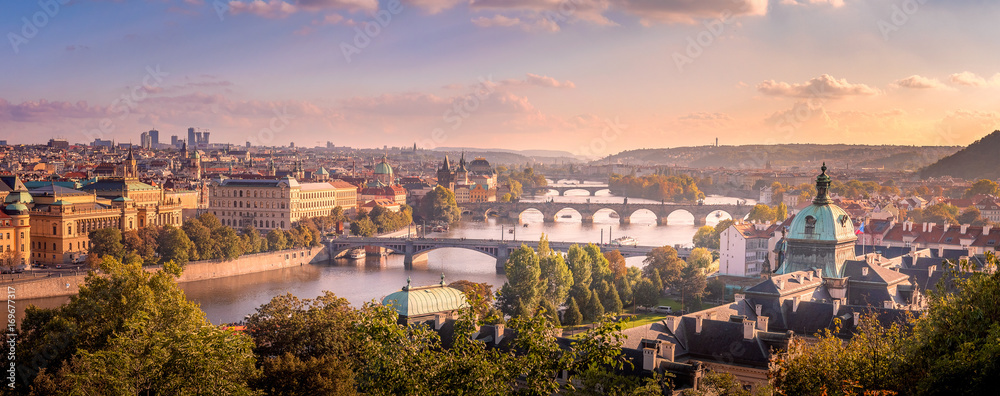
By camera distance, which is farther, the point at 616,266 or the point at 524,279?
the point at 616,266

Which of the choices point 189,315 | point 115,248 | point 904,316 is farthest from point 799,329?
point 115,248

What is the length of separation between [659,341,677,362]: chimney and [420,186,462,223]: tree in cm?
7280

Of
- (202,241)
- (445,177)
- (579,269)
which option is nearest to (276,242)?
(202,241)

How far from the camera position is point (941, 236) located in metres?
47.9

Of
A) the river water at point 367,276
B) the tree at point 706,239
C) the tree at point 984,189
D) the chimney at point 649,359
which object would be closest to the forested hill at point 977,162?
the tree at point 984,189

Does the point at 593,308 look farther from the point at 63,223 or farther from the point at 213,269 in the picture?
the point at 63,223

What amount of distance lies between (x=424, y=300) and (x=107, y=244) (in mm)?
32715

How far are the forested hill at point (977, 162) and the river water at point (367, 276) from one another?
3997 cm

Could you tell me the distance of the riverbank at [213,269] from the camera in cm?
4350

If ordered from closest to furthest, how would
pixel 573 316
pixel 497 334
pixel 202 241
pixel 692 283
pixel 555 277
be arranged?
pixel 497 334 < pixel 573 316 < pixel 555 277 < pixel 692 283 < pixel 202 241

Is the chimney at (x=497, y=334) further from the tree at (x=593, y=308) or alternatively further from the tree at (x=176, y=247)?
the tree at (x=176, y=247)

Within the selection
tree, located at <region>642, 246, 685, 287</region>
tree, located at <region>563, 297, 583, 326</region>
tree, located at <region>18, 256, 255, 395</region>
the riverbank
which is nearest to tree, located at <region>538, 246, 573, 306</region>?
tree, located at <region>563, 297, 583, 326</region>

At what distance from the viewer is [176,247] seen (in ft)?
168

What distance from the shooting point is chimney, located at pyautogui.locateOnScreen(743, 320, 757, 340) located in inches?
830
